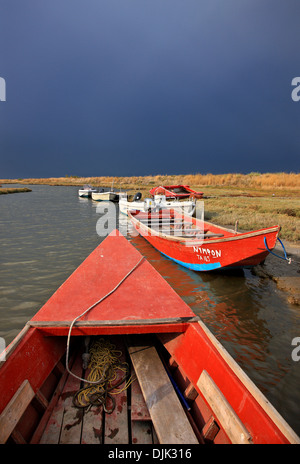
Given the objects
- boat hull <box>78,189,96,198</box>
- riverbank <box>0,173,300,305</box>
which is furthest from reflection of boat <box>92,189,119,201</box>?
riverbank <box>0,173,300,305</box>

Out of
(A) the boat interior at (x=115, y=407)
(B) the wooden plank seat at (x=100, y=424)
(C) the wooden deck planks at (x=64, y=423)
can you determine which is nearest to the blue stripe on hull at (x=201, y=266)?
(A) the boat interior at (x=115, y=407)

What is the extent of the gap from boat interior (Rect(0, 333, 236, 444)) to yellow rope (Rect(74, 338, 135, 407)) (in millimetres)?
11

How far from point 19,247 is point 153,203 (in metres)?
9.29

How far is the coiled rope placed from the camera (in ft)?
9.25

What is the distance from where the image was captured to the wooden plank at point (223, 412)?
2084 mm

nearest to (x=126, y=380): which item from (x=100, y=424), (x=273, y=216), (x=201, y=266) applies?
(x=100, y=424)

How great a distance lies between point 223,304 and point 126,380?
4.02 m

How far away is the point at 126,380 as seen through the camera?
10.4 ft

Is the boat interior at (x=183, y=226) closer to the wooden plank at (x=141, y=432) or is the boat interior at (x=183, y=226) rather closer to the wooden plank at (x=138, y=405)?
the wooden plank at (x=138, y=405)

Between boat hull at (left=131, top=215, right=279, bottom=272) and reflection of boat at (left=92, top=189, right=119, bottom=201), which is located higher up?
reflection of boat at (left=92, top=189, right=119, bottom=201)

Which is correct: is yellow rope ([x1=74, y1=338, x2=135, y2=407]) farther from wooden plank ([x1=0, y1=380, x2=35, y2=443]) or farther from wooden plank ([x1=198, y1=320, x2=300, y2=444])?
wooden plank ([x1=198, y1=320, x2=300, y2=444])

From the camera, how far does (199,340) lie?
9.61 ft
